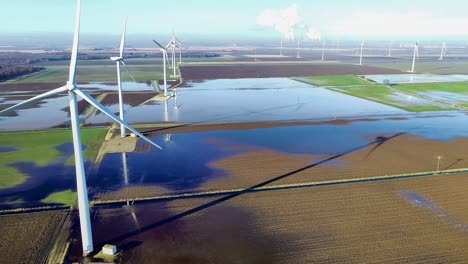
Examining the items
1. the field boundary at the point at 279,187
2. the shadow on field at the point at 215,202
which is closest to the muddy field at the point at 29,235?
the field boundary at the point at 279,187

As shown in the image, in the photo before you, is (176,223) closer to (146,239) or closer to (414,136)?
(146,239)

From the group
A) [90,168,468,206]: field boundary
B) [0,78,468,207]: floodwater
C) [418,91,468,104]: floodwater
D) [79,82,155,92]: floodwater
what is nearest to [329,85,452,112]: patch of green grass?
[0,78,468,207]: floodwater

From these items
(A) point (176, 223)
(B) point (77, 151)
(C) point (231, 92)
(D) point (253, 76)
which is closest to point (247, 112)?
(C) point (231, 92)

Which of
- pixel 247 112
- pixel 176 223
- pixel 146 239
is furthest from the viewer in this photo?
pixel 247 112

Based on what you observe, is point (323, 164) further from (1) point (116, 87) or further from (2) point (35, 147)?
(1) point (116, 87)

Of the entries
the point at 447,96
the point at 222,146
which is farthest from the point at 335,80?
the point at 222,146

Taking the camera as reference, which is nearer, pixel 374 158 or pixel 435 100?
pixel 374 158
